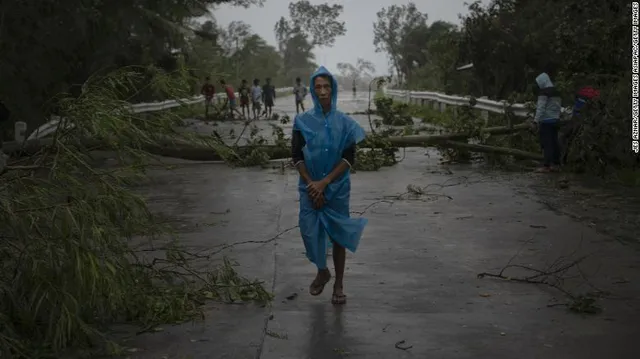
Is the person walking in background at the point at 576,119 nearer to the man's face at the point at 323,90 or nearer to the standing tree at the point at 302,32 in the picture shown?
the man's face at the point at 323,90

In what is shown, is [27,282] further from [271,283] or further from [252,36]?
[252,36]

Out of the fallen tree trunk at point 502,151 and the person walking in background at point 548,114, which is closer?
the person walking in background at point 548,114

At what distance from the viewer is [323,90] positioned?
21.7ft

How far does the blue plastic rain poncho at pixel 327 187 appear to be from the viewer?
6578mm

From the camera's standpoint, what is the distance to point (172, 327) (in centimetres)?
581

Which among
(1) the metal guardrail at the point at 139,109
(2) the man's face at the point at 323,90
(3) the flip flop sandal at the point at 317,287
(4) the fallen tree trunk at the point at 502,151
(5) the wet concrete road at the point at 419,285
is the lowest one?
(5) the wet concrete road at the point at 419,285

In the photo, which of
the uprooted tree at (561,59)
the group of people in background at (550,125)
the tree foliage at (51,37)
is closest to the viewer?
the uprooted tree at (561,59)

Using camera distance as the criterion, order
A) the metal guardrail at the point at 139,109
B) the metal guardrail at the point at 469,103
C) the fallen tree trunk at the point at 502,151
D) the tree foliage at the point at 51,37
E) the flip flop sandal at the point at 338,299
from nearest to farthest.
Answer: the flip flop sandal at the point at 338,299 → the metal guardrail at the point at 139,109 → the fallen tree trunk at the point at 502,151 → the tree foliage at the point at 51,37 → the metal guardrail at the point at 469,103

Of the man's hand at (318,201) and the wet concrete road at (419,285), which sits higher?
the man's hand at (318,201)

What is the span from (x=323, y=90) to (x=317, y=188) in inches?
29.6

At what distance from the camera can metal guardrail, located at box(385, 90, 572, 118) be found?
60.4ft

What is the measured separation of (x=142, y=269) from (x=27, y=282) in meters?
1.34

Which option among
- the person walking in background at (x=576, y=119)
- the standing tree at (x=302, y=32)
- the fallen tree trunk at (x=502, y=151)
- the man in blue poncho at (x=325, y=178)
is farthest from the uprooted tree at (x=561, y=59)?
the standing tree at (x=302, y=32)

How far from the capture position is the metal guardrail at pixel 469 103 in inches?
725
